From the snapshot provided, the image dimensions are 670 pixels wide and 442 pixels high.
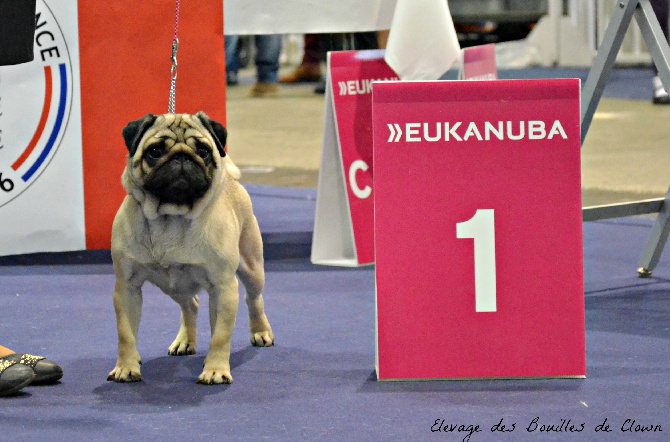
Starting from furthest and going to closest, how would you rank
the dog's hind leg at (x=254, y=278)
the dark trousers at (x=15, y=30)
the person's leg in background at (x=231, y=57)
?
the person's leg in background at (x=231, y=57)
the dog's hind leg at (x=254, y=278)
the dark trousers at (x=15, y=30)

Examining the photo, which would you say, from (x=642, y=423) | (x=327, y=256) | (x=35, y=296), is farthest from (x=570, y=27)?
(x=642, y=423)

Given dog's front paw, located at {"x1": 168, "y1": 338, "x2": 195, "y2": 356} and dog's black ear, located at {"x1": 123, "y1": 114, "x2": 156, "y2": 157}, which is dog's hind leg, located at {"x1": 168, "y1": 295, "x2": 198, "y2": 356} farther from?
dog's black ear, located at {"x1": 123, "y1": 114, "x2": 156, "y2": 157}

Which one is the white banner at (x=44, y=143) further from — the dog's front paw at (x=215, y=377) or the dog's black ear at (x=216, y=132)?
the dog's front paw at (x=215, y=377)

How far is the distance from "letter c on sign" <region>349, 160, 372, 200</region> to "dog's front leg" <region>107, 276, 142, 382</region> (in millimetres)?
1602

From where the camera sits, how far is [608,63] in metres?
3.53

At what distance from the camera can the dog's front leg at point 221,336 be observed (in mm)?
2682

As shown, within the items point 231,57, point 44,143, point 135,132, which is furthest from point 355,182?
point 231,57

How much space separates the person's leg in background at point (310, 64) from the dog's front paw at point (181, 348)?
10535 mm

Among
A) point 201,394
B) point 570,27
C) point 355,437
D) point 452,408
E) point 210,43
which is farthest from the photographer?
point 570,27

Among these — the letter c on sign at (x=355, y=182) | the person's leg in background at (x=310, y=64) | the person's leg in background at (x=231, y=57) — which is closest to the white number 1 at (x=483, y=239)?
the letter c on sign at (x=355, y=182)

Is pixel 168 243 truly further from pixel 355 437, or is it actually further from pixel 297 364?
pixel 355 437

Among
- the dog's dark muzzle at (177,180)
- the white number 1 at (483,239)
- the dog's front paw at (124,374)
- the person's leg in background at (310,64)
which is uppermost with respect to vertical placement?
the dog's dark muzzle at (177,180)

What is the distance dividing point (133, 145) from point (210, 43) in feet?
5.30

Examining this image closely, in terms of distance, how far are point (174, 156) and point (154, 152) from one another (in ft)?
0.22
